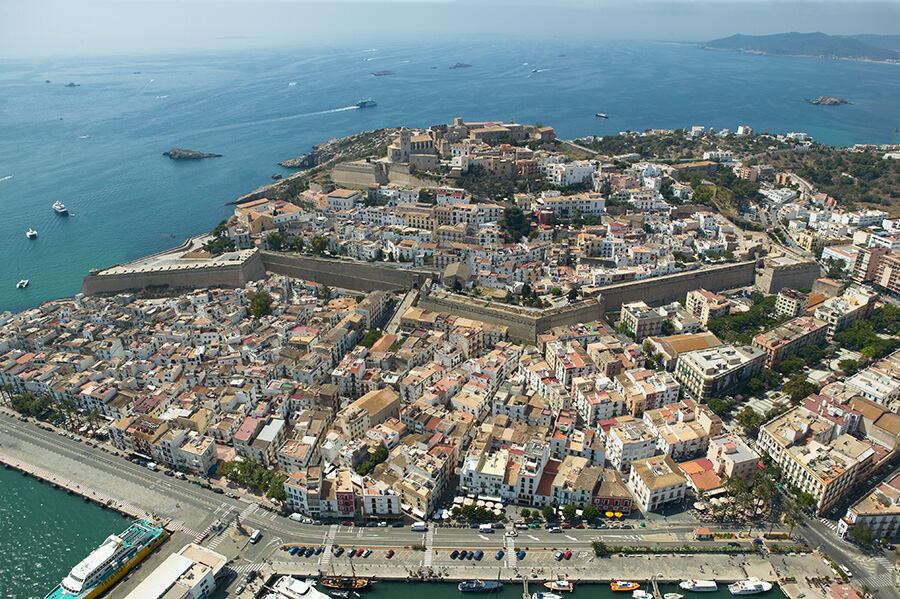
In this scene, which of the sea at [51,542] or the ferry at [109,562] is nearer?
the ferry at [109,562]

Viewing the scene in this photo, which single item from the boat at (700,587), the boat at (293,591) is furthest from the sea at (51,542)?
the boat at (293,591)

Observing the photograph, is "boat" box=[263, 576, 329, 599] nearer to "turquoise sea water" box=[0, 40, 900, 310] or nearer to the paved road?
the paved road

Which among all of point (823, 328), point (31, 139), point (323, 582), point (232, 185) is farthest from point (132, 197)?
point (823, 328)

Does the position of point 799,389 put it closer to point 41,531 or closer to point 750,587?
point 750,587

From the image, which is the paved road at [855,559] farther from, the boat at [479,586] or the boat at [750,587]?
the boat at [479,586]

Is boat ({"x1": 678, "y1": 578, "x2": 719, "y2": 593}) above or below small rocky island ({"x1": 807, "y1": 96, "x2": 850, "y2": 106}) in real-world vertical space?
below

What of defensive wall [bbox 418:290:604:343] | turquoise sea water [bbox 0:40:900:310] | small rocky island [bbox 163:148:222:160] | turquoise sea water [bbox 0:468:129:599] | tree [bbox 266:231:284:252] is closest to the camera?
turquoise sea water [bbox 0:468:129:599]

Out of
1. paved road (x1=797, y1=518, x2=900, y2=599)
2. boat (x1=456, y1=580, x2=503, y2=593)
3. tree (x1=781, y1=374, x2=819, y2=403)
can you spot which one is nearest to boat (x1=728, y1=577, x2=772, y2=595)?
paved road (x1=797, y1=518, x2=900, y2=599)
